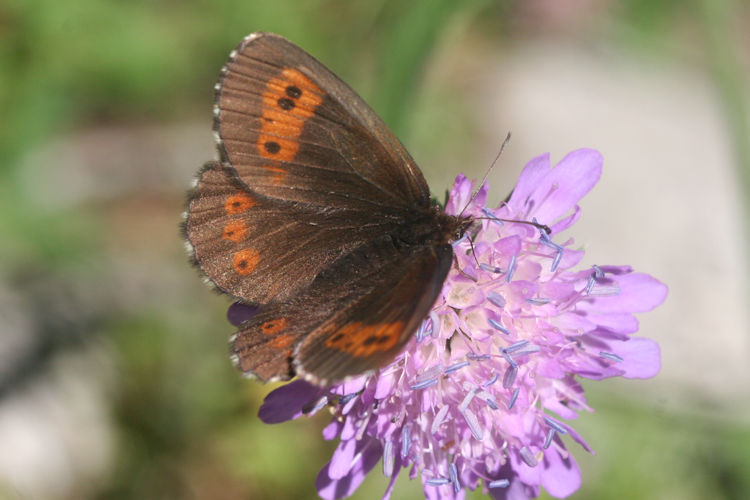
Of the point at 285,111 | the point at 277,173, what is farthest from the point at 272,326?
the point at 285,111

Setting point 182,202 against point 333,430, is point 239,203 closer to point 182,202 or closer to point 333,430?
point 333,430

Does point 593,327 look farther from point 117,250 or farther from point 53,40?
point 53,40

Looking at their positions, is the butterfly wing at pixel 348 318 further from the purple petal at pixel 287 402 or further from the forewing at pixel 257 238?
the purple petal at pixel 287 402

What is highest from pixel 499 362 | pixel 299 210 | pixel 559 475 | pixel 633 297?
pixel 299 210

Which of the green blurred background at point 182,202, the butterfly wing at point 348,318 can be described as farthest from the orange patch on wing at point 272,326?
the green blurred background at point 182,202

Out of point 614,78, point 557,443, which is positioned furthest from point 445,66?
point 557,443
